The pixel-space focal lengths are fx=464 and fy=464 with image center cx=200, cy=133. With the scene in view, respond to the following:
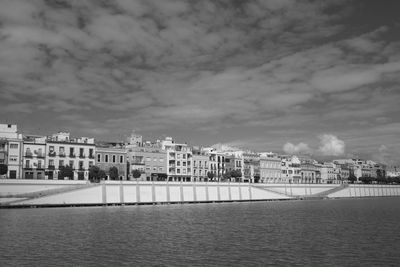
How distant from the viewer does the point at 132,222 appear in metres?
60.4

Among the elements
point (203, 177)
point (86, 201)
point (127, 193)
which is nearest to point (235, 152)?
point (203, 177)

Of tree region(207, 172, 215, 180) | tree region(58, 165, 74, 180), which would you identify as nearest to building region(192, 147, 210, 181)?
tree region(207, 172, 215, 180)

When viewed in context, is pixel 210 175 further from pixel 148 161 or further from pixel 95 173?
pixel 95 173

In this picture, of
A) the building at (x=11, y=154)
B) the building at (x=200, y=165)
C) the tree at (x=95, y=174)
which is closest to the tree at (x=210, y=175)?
the building at (x=200, y=165)

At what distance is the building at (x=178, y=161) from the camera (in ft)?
454

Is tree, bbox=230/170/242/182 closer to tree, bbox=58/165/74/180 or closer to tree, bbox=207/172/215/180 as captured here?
tree, bbox=207/172/215/180

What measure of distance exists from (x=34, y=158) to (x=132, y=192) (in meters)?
24.0

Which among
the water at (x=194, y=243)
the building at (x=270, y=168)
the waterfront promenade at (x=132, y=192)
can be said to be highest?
→ the building at (x=270, y=168)

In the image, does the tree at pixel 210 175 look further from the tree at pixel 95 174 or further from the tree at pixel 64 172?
the tree at pixel 64 172

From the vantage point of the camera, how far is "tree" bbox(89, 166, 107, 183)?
358 ft

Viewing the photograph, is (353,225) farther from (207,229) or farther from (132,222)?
(132,222)

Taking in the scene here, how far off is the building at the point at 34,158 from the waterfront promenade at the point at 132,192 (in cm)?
1565

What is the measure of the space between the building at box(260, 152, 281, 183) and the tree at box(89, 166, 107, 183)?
7882cm

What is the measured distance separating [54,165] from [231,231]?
69678 mm
